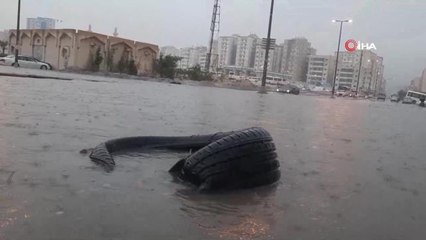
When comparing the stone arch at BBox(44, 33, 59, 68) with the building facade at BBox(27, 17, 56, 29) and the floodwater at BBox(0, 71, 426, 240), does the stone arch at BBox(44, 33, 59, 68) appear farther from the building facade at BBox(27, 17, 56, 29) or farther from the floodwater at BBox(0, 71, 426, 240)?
the floodwater at BBox(0, 71, 426, 240)

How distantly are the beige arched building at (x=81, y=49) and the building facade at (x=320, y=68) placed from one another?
289 ft

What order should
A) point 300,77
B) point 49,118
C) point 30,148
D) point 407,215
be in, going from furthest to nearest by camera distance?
point 300,77 < point 49,118 < point 30,148 < point 407,215

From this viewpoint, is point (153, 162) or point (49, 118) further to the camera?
point (49, 118)

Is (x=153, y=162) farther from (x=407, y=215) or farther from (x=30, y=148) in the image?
(x=407, y=215)

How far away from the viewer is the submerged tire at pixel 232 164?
4.19m

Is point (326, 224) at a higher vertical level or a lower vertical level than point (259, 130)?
lower

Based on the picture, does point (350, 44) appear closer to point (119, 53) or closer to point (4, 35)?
point (119, 53)

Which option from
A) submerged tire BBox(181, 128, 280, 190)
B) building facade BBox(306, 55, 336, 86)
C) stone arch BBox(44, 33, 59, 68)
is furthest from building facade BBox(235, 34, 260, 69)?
submerged tire BBox(181, 128, 280, 190)

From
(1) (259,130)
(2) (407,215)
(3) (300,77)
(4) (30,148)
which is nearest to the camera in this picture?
(2) (407,215)

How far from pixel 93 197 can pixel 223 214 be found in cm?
100

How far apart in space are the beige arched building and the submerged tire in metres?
46.3

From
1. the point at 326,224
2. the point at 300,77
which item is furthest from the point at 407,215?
the point at 300,77

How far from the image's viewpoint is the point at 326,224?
11.4 feet

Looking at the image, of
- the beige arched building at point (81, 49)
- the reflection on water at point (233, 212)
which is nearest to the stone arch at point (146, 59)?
the beige arched building at point (81, 49)
